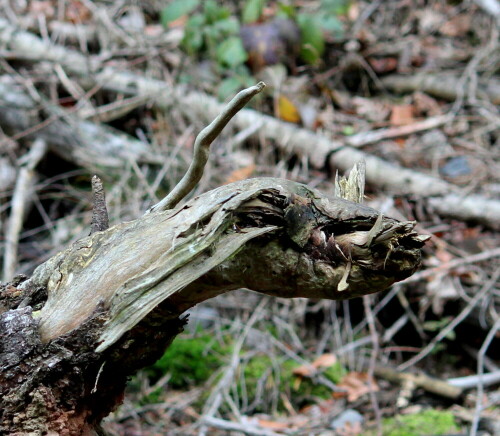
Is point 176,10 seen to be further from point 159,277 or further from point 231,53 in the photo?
point 159,277

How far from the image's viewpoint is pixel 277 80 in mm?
4449

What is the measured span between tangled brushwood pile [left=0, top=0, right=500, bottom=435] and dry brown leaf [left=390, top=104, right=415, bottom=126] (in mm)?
53

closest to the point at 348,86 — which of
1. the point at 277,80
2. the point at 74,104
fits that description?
the point at 277,80

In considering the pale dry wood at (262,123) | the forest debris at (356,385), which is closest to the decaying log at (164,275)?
the forest debris at (356,385)

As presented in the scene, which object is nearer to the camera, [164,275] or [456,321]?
[164,275]

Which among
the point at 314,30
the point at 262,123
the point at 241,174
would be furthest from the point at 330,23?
the point at 241,174

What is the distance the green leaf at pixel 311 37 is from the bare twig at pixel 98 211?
3606mm

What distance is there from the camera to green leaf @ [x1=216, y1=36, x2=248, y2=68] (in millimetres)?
4422

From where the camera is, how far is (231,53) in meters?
4.46

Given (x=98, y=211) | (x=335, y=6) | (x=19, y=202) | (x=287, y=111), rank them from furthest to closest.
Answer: (x=335, y=6) < (x=287, y=111) < (x=19, y=202) < (x=98, y=211)

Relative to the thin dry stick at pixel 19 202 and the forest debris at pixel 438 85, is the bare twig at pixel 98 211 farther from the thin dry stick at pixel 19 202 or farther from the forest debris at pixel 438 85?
the forest debris at pixel 438 85

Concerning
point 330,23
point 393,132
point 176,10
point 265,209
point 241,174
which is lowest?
point 393,132

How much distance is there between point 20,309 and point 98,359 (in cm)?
23

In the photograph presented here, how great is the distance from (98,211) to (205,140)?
1.32 ft
